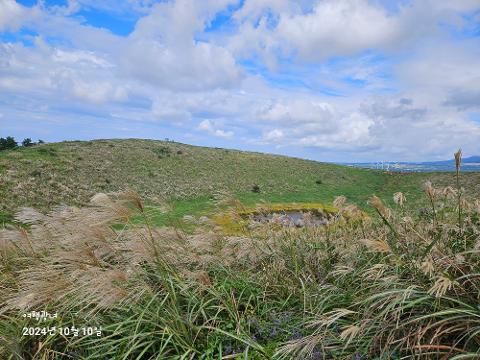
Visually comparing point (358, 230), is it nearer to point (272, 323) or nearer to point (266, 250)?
point (266, 250)

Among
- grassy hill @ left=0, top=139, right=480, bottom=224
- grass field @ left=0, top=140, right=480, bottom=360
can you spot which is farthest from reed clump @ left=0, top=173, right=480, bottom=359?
grassy hill @ left=0, top=139, right=480, bottom=224

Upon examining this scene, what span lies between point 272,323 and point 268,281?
39.1 inches

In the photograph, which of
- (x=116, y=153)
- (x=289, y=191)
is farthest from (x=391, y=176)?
(x=116, y=153)

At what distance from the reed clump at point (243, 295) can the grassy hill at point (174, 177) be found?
44.0 ft

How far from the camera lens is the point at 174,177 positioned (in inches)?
1526

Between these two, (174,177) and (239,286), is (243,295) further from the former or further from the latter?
(174,177)

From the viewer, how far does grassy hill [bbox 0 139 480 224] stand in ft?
87.6

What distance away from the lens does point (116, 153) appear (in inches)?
1663

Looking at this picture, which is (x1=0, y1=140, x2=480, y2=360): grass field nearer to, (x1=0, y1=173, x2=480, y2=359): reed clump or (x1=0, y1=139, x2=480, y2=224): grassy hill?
(x1=0, y1=173, x2=480, y2=359): reed clump

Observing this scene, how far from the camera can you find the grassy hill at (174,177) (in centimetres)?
2669

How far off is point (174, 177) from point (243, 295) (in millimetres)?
34101

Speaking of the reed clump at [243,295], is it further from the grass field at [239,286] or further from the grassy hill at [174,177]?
the grassy hill at [174,177]

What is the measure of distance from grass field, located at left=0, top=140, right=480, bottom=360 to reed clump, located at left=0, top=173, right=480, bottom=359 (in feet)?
0.07

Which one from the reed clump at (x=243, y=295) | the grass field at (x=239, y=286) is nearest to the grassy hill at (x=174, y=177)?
the grass field at (x=239, y=286)
